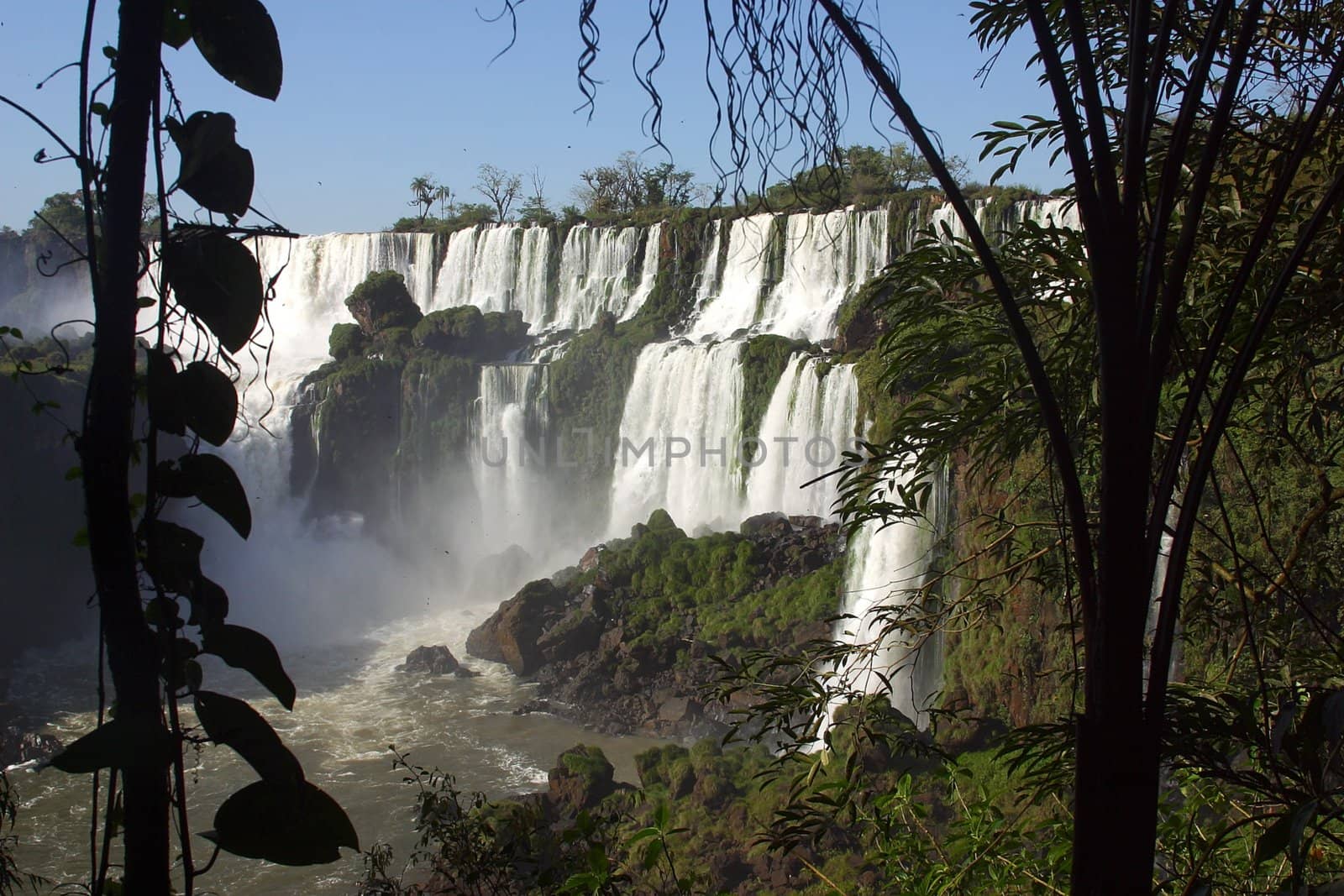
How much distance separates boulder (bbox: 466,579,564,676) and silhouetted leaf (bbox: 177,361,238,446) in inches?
469

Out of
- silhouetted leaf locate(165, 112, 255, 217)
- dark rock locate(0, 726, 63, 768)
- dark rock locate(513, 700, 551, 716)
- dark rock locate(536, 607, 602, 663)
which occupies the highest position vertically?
silhouetted leaf locate(165, 112, 255, 217)

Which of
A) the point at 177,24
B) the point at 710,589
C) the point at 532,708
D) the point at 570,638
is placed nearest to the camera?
the point at 177,24

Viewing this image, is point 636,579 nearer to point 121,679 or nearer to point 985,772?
point 985,772

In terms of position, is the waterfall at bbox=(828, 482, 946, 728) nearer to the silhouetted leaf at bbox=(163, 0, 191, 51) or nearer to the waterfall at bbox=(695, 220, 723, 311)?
the silhouetted leaf at bbox=(163, 0, 191, 51)

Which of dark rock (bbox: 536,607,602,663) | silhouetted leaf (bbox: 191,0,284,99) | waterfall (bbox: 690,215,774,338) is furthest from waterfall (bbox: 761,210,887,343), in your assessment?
silhouetted leaf (bbox: 191,0,284,99)

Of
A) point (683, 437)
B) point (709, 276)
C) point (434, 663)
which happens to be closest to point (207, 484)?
point (434, 663)

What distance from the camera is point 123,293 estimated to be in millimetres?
625

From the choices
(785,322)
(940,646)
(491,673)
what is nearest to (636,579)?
(491,673)

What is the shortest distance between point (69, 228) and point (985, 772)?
22.6 metres

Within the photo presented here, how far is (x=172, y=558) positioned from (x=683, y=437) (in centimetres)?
1421

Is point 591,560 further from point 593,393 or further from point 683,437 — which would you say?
point 593,393

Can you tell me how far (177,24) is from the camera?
2.36 ft

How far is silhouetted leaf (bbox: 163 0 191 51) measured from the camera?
708mm

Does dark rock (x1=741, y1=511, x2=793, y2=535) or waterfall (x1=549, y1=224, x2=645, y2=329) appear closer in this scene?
dark rock (x1=741, y1=511, x2=793, y2=535)
